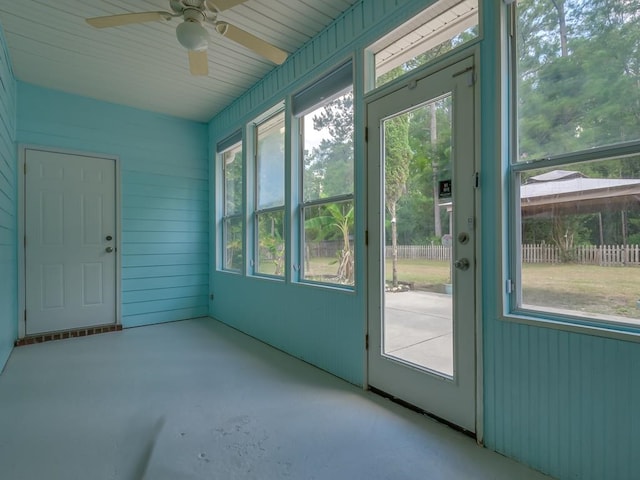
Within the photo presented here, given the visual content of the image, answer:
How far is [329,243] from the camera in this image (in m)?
2.83

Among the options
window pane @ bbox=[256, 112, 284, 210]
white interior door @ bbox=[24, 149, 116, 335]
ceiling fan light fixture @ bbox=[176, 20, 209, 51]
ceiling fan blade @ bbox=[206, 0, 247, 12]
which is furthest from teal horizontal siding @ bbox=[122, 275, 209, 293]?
ceiling fan blade @ bbox=[206, 0, 247, 12]

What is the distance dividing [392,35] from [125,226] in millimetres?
3688

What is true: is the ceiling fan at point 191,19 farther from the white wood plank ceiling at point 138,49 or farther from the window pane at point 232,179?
the window pane at point 232,179

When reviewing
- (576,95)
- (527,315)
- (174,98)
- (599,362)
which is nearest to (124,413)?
(527,315)

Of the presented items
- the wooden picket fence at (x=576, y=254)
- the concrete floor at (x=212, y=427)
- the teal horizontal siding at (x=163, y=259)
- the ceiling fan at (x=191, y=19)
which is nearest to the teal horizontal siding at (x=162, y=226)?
the teal horizontal siding at (x=163, y=259)

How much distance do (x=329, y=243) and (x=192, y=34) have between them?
174 cm

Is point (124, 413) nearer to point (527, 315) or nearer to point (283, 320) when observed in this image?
point (283, 320)

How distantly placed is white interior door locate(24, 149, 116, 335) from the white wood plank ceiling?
35.8 inches

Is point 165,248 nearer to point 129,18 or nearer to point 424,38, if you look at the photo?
point 129,18

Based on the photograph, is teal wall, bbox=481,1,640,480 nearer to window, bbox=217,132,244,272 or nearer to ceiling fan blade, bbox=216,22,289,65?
ceiling fan blade, bbox=216,22,289,65

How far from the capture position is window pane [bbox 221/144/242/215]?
422 centimetres

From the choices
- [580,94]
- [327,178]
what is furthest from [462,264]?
[327,178]

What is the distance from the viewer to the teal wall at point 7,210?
279 cm

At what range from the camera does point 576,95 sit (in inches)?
58.6
